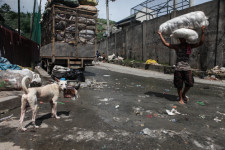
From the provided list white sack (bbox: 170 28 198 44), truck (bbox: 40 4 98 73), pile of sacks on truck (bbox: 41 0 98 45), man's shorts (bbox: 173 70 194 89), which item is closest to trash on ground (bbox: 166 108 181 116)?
man's shorts (bbox: 173 70 194 89)

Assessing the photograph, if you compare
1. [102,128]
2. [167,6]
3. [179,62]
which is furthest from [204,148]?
[167,6]

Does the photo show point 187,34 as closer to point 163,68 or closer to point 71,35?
point 71,35

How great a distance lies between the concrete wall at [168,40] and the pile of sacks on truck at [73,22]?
640cm

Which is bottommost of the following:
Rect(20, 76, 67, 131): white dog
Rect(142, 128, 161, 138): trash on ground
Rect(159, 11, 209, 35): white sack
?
Rect(142, 128, 161, 138): trash on ground

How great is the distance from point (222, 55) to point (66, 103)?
8275 millimetres

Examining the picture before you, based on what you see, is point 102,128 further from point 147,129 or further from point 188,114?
point 188,114

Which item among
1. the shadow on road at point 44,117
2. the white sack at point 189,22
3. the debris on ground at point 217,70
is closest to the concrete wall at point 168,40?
the debris on ground at point 217,70

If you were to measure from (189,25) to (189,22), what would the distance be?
7cm

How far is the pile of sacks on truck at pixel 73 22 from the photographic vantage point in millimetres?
6711

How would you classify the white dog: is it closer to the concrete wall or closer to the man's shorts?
the man's shorts

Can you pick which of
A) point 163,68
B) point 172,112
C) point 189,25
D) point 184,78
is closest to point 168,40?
point 163,68

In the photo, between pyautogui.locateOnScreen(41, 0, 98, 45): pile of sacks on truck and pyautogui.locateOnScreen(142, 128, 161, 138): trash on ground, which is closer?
pyautogui.locateOnScreen(142, 128, 161, 138): trash on ground

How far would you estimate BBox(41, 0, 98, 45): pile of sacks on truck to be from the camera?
6.71 meters

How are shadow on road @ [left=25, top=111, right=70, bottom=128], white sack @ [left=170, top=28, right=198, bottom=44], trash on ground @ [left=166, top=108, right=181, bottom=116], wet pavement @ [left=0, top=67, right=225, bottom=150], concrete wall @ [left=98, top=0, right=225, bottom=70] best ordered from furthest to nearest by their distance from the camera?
concrete wall @ [left=98, top=0, right=225, bottom=70] → white sack @ [left=170, top=28, right=198, bottom=44] → trash on ground @ [left=166, top=108, right=181, bottom=116] → shadow on road @ [left=25, top=111, right=70, bottom=128] → wet pavement @ [left=0, top=67, right=225, bottom=150]
